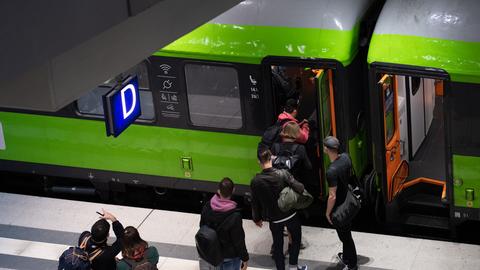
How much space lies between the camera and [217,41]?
11.9m

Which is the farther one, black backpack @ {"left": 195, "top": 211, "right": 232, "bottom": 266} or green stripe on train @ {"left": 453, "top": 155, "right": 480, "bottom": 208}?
green stripe on train @ {"left": 453, "top": 155, "right": 480, "bottom": 208}

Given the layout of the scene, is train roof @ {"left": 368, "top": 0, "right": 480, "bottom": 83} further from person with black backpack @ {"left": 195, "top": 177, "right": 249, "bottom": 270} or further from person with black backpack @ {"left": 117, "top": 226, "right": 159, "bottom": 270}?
person with black backpack @ {"left": 117, "top": 226, "right": 159, "bottom": 270}

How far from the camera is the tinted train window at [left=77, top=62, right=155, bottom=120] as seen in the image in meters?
12.5

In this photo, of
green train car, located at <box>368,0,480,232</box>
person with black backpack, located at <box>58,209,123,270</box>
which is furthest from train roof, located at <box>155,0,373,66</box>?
person with black backpack, located at <box>58,209,123,270</box>

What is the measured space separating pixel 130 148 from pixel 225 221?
3314 millimetres

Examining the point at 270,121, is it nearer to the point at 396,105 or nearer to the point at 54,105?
the point at 396,105

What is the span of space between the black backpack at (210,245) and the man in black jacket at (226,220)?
3 cm

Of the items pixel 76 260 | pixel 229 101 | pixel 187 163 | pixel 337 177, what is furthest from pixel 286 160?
pixel 76 260

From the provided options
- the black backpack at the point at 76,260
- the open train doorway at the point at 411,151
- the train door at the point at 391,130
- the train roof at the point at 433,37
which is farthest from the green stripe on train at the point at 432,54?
the black backpack at the point at 76,260

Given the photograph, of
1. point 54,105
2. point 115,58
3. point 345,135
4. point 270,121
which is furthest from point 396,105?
point 54,105

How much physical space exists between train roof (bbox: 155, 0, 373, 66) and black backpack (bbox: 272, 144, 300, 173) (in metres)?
1.16

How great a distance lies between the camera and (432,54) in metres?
10.9

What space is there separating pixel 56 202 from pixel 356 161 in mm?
4106

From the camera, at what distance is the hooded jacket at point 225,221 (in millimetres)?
9781
